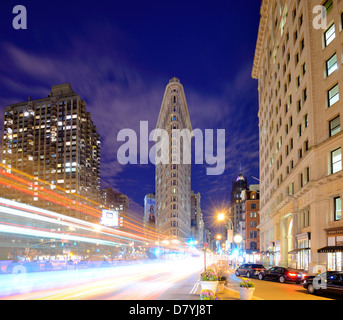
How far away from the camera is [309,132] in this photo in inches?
1508

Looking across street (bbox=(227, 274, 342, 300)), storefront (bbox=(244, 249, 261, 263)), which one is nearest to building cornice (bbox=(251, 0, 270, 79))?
storefront (bbox=(244, 249, 261, 263))

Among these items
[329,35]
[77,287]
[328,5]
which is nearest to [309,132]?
[329,35]

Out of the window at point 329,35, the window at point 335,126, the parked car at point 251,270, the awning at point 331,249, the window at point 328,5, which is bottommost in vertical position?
the parked car at point 251,270

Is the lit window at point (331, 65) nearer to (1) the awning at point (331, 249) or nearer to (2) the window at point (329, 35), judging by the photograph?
(2) the window at point (329, 35)

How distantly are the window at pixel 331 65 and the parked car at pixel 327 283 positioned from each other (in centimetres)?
2053

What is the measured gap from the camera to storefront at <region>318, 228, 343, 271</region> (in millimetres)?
31562

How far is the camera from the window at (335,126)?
111ft

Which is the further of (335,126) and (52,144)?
(52,144)

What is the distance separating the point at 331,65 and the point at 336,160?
30.7 ft

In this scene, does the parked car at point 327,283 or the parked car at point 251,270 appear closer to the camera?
the parked car at point 327,283

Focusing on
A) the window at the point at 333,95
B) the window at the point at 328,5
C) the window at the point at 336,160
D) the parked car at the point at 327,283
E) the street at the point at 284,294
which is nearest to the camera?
the street at the point at 284,294

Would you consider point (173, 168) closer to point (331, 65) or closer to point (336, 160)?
point (331, 65)

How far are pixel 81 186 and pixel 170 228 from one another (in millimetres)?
48461

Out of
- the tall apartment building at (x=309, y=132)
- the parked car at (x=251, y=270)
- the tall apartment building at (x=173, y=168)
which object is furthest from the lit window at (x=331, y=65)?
the tall apartment building at (x=173, y=168)
